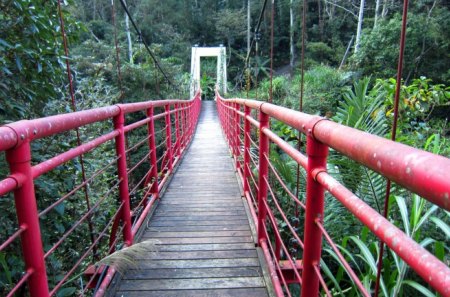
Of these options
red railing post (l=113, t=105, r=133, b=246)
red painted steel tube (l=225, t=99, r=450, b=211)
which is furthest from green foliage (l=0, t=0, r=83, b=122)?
red painted steel tube (l=225, t=99, r=450, b=211)

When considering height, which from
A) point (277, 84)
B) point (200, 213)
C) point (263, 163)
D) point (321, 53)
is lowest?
point (200, 213)

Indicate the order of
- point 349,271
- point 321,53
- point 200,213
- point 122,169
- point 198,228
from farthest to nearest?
point 321,53, point 200,213, point 198,228, point 122,169, point 349,271

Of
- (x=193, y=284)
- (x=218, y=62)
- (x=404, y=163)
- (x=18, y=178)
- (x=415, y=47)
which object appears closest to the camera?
(x=404, y=163)

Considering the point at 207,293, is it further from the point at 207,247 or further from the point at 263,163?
the point at 263,163

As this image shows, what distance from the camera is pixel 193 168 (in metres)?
4.37

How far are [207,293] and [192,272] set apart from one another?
0.69 ft

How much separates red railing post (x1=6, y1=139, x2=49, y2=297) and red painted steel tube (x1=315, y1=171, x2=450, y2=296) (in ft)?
2.53

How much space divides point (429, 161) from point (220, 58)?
22342 millimetres

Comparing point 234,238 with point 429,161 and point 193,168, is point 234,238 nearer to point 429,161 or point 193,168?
point 429,161

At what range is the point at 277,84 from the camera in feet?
34.3

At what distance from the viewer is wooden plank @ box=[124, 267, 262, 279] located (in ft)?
5.85

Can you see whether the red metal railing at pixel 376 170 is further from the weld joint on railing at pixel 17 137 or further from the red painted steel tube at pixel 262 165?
the weld joint on railing at pixel 17 137

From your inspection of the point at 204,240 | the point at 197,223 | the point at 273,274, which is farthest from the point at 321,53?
the point at 273,274

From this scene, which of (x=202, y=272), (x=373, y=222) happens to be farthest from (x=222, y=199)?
(x=373, y=222)
